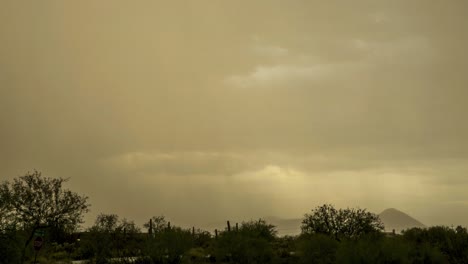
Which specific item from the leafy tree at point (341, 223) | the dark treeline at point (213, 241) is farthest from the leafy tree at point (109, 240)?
the leafy tree at point (341, 223)

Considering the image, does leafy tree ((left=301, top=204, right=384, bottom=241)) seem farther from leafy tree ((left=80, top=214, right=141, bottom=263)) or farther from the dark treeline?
leafy tree ((left=80, top=214, right=141, bottom=263))

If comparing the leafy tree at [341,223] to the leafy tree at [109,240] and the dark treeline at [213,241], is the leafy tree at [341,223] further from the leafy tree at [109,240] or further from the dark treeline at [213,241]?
the leafy tree at [109,240]

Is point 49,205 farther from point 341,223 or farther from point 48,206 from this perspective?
point 341,223

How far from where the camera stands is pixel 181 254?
125 ft

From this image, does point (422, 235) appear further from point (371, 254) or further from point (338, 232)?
point (371, 254)

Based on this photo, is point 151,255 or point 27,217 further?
point 27,217

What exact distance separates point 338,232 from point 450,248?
9.79 meters

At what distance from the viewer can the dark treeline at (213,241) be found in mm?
34438

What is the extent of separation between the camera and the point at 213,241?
151ft

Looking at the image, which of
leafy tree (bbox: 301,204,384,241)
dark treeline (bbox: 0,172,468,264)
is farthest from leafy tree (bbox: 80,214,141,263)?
leafy tree (bbox: 301,204,384,241)

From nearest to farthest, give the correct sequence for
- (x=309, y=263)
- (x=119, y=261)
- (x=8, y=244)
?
(x=8, y=244) < (x=309, y=263) < (x=119, y=261)

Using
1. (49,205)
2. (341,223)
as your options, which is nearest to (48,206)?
(49,205)

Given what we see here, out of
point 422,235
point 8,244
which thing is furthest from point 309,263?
point 8,244

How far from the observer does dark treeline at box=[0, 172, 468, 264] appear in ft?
113
